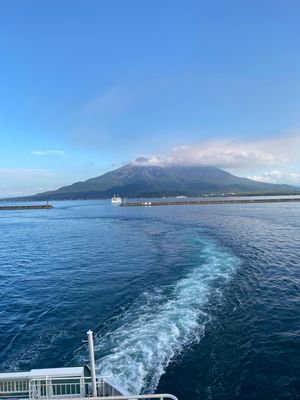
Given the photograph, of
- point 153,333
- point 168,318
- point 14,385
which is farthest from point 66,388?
point 168,318

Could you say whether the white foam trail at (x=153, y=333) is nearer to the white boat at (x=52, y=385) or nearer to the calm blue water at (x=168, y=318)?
the calm blue water at (x=168, y=318)

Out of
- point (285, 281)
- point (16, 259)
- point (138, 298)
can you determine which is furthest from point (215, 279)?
point (16, 259)

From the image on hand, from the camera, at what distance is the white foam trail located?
1344 cm

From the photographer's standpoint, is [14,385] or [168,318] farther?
[168,318]

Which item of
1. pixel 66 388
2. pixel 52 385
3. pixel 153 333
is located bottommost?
pixel 153 333

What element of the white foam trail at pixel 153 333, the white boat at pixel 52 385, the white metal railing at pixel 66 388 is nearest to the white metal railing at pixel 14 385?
the white boat at pixel 52 385

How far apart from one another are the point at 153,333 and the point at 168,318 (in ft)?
6.85

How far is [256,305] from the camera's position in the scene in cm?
2022

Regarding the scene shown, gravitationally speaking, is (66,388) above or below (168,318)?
above

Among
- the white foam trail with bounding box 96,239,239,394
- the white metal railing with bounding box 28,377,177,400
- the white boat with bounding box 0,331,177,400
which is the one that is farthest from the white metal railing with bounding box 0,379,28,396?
the white foam trail with bounding box 96,239,239,394

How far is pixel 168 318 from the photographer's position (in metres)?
18.6

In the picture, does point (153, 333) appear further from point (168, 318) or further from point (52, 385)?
point (52, 385)

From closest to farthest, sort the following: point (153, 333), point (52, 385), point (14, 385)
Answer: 1. point (52, 385)
2. point (14, 385)
3. point (153, 333)

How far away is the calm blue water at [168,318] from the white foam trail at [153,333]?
60mm
